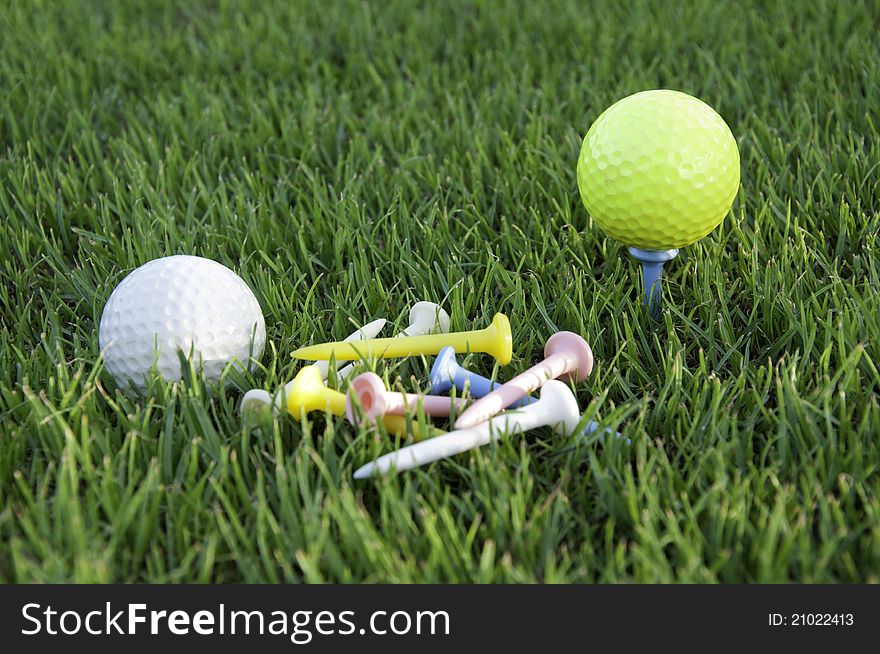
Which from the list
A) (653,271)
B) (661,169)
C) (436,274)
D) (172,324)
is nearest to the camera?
(172,324)

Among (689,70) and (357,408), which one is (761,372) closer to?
(357,408)

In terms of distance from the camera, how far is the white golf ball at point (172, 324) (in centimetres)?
211

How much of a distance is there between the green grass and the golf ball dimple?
0.22 metres

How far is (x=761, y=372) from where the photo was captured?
209 cm

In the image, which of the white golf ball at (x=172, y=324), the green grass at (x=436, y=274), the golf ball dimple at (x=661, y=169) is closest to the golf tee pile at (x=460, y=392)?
the green grass at (x=436, y=274)

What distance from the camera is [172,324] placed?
2.11 m

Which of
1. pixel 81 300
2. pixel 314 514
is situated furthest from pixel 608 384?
pixel 81 300

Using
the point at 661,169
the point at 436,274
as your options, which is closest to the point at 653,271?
the point at 661,169

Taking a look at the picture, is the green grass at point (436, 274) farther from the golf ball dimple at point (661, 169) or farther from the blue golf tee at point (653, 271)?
the golf ball dimple at point (661, 169)

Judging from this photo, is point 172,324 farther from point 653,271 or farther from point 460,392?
point 653,271

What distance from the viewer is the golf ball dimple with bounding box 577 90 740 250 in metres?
2.26

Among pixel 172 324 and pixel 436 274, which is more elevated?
pixel 172 324

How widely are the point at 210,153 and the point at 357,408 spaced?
69.6 inches

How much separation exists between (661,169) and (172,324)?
125cm
